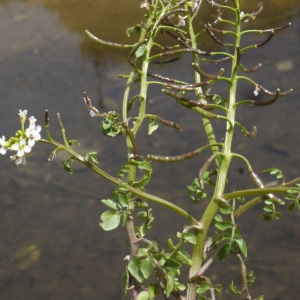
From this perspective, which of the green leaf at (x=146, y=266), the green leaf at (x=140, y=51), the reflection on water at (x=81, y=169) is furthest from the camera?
the reflection on water at (x=81, y=169)

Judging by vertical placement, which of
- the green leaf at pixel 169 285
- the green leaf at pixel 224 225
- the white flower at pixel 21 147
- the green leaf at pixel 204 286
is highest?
the white flower at pixel 21 147

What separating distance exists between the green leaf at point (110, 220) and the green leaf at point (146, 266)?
49 millimetres

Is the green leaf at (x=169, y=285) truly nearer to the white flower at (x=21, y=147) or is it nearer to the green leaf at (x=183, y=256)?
the green leaf at (x=183, y=256)

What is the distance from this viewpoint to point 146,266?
0.68m

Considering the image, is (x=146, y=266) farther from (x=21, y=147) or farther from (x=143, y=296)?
(x=21, y=147)

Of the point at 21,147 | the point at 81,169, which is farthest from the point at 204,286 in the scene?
the point at 81,169

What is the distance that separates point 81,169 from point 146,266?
36.0 inches

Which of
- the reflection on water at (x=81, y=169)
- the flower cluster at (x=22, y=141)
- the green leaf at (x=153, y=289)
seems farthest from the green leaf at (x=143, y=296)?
the reflection on water at (x=81, y=169)

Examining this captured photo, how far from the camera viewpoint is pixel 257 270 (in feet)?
4.13

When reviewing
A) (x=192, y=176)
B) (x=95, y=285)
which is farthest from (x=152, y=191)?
(x=95, y=285)

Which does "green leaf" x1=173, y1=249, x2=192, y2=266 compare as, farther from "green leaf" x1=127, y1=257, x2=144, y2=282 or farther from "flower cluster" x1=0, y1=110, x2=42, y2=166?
"flower cluster" x1=0, y1=110, x2=42, y2=166

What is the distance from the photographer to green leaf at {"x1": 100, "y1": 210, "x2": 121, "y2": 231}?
0.70m

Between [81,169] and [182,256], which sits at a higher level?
[81,169]

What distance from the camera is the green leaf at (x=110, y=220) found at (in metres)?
0.70
